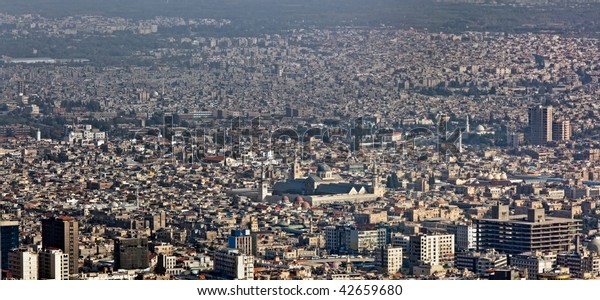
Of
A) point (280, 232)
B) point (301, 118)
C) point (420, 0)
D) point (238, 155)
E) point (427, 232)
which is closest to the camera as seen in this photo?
point (427, 232)

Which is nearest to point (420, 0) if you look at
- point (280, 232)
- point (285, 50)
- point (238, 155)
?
point (285, 50)

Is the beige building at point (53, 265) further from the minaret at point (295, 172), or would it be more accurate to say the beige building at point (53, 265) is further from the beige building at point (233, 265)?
the minaret at point (295, 172)

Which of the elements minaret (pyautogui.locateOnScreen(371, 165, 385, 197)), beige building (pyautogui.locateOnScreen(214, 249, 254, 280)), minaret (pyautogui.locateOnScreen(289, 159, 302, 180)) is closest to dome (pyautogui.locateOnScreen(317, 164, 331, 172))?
minaret (pyautogui.locateOnScreen(289, 159, 302, 180))

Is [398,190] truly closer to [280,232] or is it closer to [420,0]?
[280,232]

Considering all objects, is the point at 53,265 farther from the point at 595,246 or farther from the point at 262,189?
the point at 262,189

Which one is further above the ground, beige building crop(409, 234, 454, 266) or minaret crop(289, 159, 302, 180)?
minaret crop(289, 159, 302, 180)

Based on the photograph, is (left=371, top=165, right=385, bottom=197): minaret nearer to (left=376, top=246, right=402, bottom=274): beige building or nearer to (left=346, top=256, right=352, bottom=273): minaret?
(left=346, top=256, right=352, bottom=273): minaret
